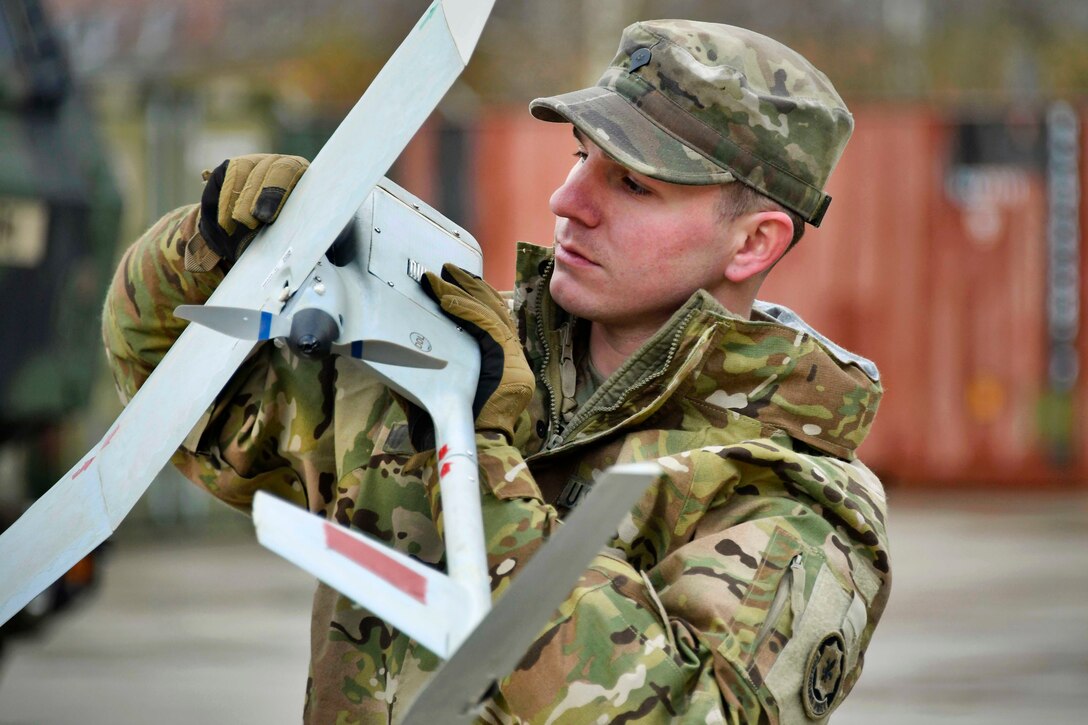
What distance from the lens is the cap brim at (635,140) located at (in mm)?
2482

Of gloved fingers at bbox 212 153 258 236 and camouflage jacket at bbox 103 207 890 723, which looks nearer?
camouflage jacket at bbox 103 207 890 723

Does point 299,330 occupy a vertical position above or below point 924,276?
above

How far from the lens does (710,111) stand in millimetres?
2525

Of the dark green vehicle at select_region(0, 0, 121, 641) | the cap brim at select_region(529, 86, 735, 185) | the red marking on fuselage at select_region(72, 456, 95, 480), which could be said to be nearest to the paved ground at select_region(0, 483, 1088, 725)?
the dark green vehicle at select_region(0, 0, 121, 641)

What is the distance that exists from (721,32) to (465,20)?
528 mm

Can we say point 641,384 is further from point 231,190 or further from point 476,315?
point 231,190

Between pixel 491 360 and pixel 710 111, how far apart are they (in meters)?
0.54

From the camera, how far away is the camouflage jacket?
2.27 metres

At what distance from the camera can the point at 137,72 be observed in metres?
26.0

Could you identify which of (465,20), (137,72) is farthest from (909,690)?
(137,72)

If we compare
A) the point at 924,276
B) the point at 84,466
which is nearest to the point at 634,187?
the point at 84,466

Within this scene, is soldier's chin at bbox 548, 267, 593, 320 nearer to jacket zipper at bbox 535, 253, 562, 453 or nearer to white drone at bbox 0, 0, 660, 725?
jacket zipper at bbox 535, 253, 562, 453

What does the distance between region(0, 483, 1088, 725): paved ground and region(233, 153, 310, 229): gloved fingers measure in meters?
4.46

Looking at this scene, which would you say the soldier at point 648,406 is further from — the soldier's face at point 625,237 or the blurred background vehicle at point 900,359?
the blurred background vehicle at point 900,359
